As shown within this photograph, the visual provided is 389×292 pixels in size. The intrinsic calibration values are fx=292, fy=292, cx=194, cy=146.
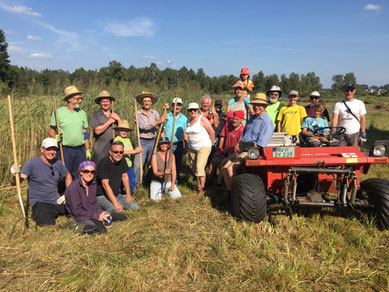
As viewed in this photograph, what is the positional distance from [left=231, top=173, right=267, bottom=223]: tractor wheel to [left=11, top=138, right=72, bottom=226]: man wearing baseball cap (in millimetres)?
2561

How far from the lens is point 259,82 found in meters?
46.6

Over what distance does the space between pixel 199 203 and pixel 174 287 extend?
2.27 m

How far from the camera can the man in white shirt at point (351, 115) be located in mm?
5672

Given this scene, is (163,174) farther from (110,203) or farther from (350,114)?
(350,114)

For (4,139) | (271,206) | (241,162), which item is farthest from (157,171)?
(4,139)

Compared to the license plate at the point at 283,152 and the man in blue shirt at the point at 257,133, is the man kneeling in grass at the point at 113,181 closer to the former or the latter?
the man in blue shirt at the point at 257,133

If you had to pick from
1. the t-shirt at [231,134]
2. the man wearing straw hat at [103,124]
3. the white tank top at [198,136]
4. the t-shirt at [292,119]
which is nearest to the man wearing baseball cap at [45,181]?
the man wearing straw hat at [103,124]

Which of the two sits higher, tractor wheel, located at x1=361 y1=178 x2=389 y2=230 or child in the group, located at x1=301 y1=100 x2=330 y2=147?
child in the group, located at x1=301 y1=100 x2=330 y2=147

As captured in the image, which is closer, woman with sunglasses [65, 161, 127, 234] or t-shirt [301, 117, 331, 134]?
woman with sunglasses [65, 161, 127, 234]

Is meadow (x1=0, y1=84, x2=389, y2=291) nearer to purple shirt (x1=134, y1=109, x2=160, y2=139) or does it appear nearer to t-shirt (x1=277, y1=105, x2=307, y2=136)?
purple shirt (x1=134, y1=109, x2=160, y2=139)

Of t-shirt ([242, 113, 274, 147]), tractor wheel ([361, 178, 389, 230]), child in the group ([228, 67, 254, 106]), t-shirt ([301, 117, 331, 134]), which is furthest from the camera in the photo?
child in the group ([228, 67, 254, 106])

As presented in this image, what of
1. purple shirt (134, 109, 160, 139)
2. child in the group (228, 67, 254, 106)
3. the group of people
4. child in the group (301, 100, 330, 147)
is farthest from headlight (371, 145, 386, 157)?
purple shirt (134, 109, 160, 139)

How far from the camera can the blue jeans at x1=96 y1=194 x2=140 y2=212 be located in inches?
173

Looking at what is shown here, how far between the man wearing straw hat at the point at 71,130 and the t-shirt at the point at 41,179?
1.41ft
